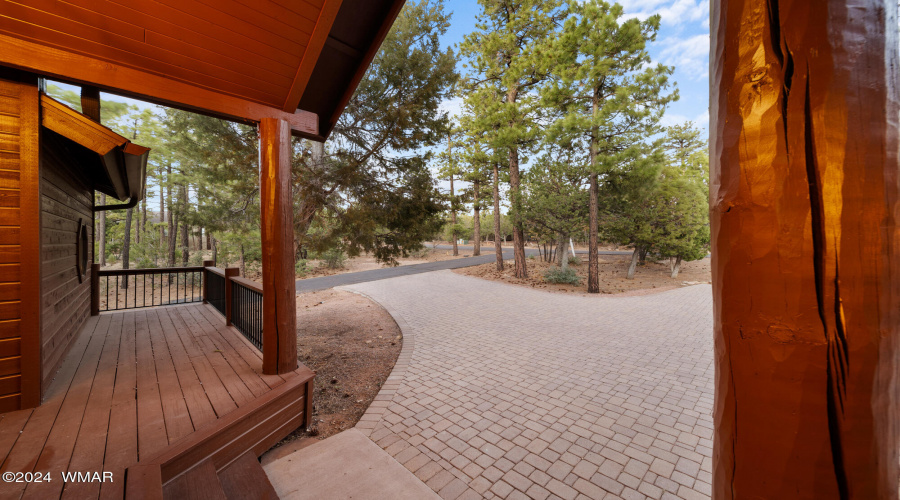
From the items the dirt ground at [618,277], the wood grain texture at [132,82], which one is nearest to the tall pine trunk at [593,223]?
the dirt ground at [618,277]

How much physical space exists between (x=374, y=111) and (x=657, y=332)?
24.7ft

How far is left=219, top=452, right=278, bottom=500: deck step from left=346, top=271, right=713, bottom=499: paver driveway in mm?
972

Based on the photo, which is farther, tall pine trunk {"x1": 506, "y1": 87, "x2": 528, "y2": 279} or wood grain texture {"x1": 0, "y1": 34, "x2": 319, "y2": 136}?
tall pine trunk {"x1": 506, "y1": 87, "x2": 528, "y2": 279}

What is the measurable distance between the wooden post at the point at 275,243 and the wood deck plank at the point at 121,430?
3.35 ft

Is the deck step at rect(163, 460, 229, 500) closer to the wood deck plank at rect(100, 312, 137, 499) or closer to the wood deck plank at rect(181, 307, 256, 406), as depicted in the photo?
the wood deck plank at rect(100, 312, 137, 499)

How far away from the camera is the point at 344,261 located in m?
18.8

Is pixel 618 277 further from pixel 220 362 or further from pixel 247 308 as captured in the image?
pixel 220 362

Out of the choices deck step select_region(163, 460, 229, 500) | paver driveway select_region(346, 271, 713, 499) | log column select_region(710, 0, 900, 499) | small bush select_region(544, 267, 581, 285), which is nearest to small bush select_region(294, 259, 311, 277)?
paver driveway select_region(346, 271, 713, 499)

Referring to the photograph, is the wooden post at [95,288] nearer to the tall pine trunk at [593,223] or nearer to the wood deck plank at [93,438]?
the wood deck plank at [93,438]

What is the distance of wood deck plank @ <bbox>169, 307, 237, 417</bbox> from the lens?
2.75 m

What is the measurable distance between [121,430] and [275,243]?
177 centimetres

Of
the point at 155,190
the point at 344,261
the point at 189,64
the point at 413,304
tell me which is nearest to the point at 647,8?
the point at 413,304

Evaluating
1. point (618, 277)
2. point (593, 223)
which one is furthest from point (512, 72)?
point (618, 277)

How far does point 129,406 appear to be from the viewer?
8.84ft
